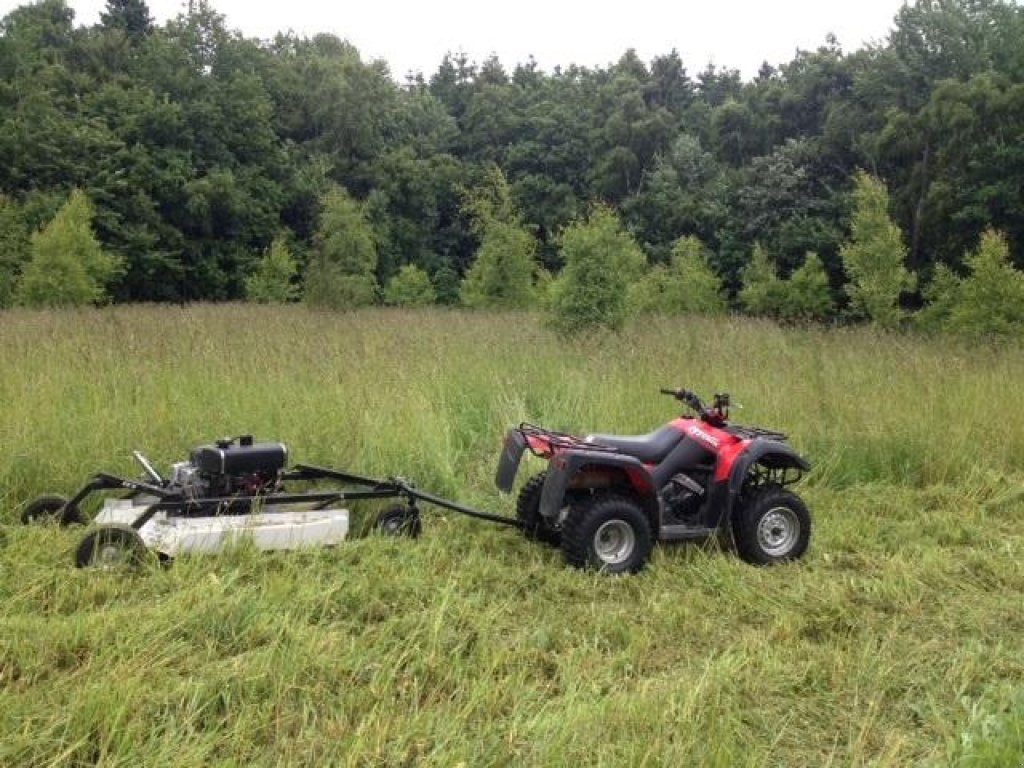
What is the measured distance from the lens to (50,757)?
7.37ft

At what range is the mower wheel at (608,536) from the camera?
4180mm

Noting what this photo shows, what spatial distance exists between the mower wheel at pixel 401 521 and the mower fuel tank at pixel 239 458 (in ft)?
2.03

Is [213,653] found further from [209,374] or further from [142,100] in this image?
[142,100]

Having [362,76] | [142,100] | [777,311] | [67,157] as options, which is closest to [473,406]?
[777,311]

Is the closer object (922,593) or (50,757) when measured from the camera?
(50,757)

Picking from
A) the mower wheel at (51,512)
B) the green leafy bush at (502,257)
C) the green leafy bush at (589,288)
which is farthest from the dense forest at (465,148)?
the mower wheel at (51,512)

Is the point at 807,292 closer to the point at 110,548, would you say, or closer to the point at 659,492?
the point at 659,492

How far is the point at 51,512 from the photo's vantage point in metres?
4.39

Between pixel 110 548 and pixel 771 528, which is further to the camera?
pixel 771 528

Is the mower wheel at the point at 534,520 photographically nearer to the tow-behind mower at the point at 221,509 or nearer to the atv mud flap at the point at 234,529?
the tow-behind mower at the point at 221,509

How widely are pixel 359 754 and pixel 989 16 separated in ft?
140

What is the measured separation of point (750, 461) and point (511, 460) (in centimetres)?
129

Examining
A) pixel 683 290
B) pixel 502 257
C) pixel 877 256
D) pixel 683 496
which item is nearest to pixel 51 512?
pixel 683 496

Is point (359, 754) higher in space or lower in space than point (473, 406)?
lower
